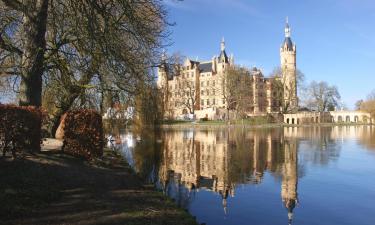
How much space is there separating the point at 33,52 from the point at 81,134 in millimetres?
3142

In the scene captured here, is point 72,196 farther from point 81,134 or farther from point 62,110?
point 62,110

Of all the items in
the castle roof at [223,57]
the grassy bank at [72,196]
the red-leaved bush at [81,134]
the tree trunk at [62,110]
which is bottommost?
the grassy bank at [72,196]

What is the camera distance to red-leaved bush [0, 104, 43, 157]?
36.0 ft

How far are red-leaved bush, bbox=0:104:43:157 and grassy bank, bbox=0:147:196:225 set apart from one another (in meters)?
0.40

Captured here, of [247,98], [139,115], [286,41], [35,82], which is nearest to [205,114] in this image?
[247,98]

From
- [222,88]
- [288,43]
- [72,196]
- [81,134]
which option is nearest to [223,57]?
[222,88]

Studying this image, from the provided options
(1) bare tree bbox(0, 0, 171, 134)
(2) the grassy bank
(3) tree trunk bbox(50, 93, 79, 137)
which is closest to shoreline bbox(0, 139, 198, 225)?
(2) the grassy bank

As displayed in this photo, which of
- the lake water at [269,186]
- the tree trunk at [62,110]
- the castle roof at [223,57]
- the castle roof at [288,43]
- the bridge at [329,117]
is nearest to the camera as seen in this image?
the lake water at [269,186]

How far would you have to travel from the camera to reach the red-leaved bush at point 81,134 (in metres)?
14.1

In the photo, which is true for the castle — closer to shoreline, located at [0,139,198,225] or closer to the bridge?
the bridge

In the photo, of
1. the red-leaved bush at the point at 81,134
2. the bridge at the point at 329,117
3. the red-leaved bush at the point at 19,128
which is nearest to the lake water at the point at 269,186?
the red-leaved bush at the point at 81,134

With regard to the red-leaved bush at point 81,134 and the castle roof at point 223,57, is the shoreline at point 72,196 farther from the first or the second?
the castle roof at point 223,57

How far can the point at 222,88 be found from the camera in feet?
293

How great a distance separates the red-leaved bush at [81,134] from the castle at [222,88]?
70.0 m
